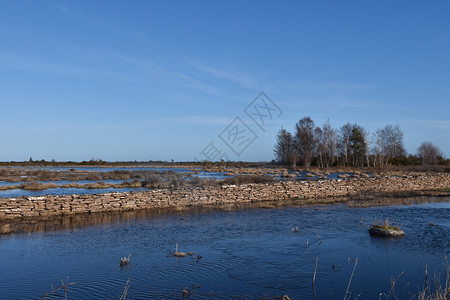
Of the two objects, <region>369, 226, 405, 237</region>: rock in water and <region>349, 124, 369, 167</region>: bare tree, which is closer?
<region>369, 226, 405, 237</region>: rock in water

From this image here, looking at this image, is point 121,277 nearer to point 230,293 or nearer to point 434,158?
point 230,293

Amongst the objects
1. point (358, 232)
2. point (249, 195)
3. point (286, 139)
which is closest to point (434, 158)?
point (286, 139)

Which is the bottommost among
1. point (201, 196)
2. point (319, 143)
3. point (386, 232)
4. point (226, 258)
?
point (226, 258)

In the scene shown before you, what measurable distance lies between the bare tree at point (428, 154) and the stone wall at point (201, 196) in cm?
4925

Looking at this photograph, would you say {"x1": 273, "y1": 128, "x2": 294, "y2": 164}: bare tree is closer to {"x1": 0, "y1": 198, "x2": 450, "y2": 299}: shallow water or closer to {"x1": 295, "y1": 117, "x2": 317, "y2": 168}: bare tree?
{"x1": 295, "y1": 117, "x2": 317, "y2": 168}: bare tree

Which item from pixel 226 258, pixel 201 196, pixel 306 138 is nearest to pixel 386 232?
pixel 226 258

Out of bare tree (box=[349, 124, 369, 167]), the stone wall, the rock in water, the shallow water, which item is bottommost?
the shallow water

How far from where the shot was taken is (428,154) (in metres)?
75.2

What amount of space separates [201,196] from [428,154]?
71.7 metres

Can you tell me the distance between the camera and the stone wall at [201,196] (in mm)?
15398

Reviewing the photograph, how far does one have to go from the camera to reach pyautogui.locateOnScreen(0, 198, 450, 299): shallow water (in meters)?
7.12

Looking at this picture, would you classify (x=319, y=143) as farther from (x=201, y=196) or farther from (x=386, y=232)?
(x=386, y=232)

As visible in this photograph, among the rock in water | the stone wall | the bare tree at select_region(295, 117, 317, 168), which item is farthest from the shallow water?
the bare tree at select_region(295, 117, 317, 168)

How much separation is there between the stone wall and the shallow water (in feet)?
9.27
